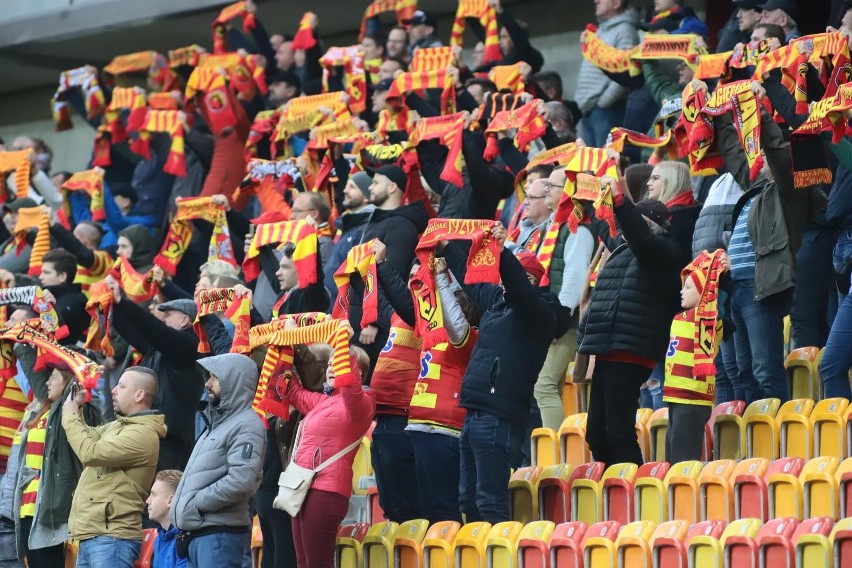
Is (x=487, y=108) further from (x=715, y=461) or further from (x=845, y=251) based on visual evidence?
(x=715, y=461)

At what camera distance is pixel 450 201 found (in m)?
9.48

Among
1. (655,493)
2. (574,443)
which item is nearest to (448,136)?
(574,443)

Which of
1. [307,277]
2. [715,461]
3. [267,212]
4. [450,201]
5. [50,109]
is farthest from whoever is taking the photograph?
[50,109]

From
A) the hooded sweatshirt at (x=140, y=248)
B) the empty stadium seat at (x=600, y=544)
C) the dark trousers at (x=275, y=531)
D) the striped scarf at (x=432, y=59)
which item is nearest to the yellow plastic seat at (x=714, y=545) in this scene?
the empty stadium seat at (x=600, y=544)

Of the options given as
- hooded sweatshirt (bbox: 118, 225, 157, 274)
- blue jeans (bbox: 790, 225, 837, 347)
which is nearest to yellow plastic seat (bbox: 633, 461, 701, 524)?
blue jeans (bbox: 790, 225, 837, 347)

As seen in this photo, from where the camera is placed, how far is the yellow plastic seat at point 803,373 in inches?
318

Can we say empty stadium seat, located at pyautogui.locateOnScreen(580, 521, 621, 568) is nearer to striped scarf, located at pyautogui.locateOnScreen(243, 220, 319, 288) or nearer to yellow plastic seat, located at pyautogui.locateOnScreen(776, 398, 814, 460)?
yellow plastic seat, located at pyautogui.locateOnScreen(776, 398, 814, 460)

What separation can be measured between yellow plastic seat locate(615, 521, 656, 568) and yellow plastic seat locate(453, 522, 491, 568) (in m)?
0.65

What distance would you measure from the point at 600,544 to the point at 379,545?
46.0 inches

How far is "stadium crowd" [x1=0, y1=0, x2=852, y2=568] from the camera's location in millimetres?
7277

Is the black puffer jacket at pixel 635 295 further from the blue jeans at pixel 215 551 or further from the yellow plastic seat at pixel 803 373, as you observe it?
the blue jeans at pixel 215 551

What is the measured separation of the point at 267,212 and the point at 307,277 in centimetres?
199

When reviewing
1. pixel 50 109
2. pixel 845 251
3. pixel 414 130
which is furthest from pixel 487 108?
pixel 50 109

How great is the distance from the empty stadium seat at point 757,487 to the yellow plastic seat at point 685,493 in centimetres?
17
